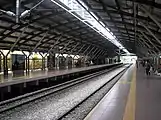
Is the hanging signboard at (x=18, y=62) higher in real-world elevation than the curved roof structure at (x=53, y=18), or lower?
lower

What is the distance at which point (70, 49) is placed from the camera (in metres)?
47.3

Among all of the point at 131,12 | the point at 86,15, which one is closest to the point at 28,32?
the point at 86,15

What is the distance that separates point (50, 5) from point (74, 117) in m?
13.9

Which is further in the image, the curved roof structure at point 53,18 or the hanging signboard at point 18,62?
the hanging signboard at point 18,62

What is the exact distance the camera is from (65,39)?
39438mm

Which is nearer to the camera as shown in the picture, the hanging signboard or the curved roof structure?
the curved roof structure

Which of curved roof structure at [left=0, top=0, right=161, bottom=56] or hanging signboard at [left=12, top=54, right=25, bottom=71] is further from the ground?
curved roof structure at [left=0, top=0, right=161, bottom=56]

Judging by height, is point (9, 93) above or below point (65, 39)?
below

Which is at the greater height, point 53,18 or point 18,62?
point 53,18

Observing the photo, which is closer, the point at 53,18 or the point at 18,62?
the point at 53,18

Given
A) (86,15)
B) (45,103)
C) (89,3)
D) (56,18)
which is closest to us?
(45,103)

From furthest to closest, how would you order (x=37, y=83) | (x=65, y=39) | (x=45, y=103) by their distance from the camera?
(x=65, y=39)
(x=37, y=83)
(x=45, y=103)

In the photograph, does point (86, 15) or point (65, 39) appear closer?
point (86, 15)

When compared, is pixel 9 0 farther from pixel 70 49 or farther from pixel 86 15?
pixel 70 49
